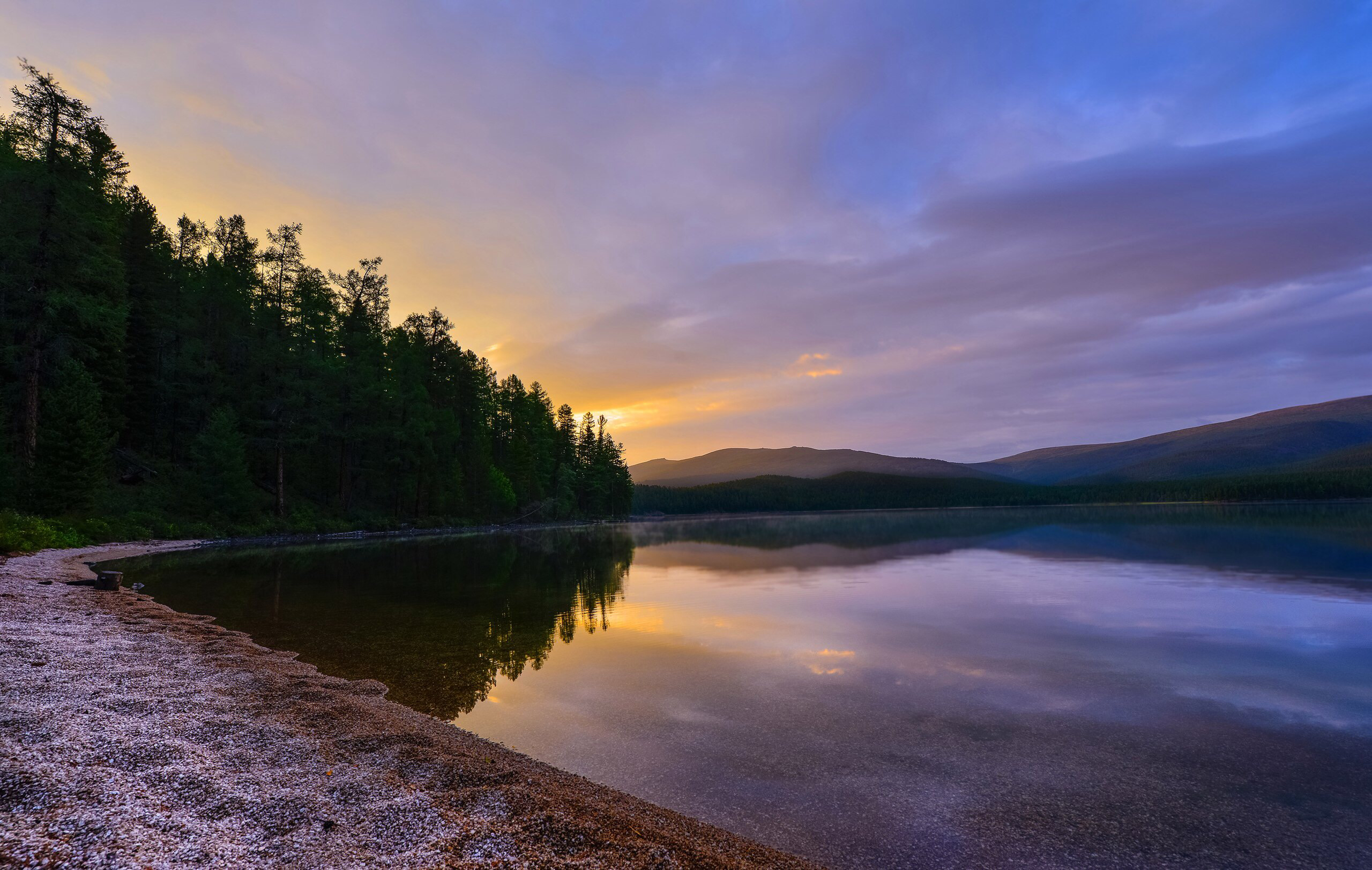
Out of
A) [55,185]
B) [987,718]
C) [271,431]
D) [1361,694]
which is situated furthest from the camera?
[271,431]

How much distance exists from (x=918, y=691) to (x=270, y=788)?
10737mm

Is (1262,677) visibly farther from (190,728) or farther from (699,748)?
(190,728)

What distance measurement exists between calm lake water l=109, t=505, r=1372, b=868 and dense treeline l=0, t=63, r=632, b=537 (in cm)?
1572

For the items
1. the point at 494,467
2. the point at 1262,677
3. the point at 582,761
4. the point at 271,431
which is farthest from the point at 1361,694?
the point at 494,467

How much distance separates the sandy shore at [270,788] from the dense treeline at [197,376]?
35.3 metres

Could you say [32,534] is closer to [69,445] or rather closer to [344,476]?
[69,445]

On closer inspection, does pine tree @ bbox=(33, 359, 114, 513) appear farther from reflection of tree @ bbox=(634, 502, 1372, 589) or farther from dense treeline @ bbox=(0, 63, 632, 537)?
reflection of tree @ bbox=(634, 502, 1372, 589)

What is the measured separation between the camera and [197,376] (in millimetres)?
57031

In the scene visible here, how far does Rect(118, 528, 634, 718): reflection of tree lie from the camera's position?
43.8ft

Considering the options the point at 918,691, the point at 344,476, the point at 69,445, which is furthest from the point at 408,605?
the point at 344,476

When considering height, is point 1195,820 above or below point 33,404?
below

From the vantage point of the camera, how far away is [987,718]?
10469 mm

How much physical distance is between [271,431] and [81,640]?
54806 mm

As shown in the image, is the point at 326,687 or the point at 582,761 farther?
the point at 326,687
